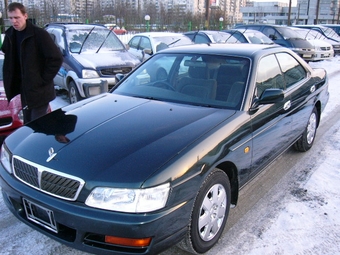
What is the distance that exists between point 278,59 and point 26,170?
9.62 feet

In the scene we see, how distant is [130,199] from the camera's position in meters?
2.10

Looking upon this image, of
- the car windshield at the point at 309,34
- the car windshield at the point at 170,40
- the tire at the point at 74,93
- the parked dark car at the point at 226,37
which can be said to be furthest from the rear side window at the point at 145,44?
the car windshield at the point at 309,34

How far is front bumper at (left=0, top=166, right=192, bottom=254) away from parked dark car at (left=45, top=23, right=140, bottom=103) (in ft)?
13.5

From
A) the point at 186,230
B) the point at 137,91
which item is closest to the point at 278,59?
the point at 137,91

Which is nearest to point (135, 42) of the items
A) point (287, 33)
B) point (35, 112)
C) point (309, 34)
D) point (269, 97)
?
point (35, 112)

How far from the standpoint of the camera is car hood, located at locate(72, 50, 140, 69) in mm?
7166

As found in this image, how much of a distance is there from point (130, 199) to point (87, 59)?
19.0 feet

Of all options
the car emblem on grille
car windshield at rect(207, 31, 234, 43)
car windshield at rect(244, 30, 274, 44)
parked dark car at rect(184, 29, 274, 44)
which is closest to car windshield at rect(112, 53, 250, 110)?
the car emblem on grille

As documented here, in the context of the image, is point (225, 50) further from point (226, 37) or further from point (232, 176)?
point (226, 37)

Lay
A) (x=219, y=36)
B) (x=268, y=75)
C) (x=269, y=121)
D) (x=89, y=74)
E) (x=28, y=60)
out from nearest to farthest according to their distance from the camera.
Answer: (x=269, y=121) → (x=268, y=75) → (x=28, y=60) → (x=89, y=74) → (x=219, y=36)

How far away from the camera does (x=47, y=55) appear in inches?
146

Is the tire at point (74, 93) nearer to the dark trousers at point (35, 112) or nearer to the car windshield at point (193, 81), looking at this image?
the dark trousers at point (35, 112)

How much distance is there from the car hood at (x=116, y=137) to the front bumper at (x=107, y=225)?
0.68 ft

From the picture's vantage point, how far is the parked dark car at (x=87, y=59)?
6930mm
